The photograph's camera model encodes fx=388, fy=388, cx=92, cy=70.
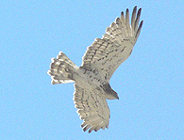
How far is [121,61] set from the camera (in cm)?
1114

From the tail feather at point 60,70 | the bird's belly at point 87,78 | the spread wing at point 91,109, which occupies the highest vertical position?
the tail feather at point 60,70

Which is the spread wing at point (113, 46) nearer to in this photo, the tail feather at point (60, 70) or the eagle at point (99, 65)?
the eagle at point (99, 65)

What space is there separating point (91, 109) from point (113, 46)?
7.56 feet

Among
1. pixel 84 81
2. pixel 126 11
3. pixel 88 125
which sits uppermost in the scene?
pixel 126 11

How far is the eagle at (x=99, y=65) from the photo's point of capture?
35.2ft

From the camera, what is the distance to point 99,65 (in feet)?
36.8

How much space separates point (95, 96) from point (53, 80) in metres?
1.44

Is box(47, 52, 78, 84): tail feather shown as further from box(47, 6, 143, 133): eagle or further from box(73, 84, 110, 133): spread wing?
box(73, 84, 110, 133): spread wing

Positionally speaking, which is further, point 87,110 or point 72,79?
point 87,110

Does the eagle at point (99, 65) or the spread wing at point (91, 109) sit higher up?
the eagle at point (99, 65)

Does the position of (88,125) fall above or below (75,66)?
below

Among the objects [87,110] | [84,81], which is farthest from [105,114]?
[84,81]

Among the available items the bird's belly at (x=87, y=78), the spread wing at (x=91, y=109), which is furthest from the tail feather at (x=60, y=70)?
the spread wing at (x=91, y=109)

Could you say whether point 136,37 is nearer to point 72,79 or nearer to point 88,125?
point 72,79
